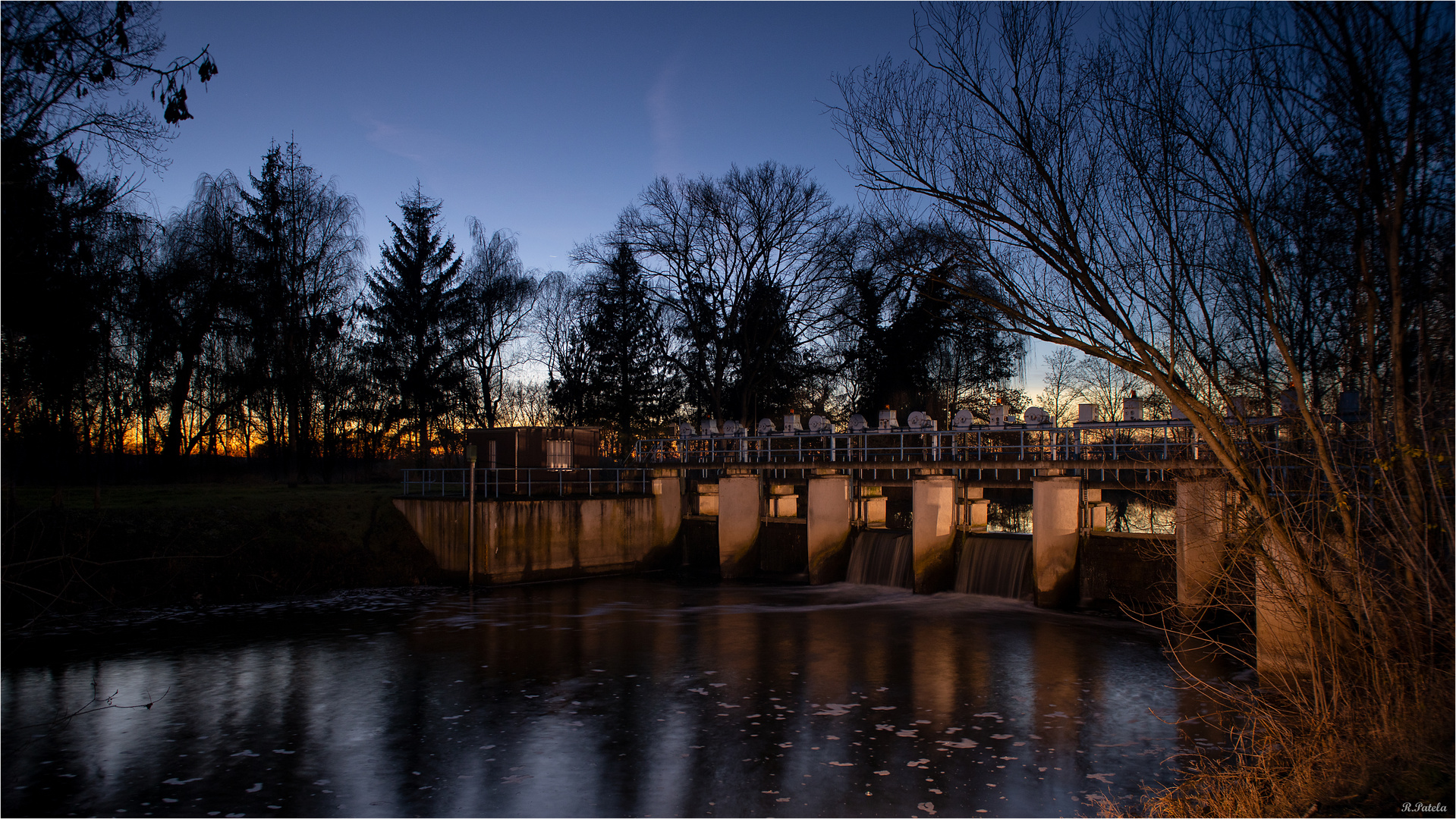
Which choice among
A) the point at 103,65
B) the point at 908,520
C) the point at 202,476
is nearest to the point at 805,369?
the point at 908,520

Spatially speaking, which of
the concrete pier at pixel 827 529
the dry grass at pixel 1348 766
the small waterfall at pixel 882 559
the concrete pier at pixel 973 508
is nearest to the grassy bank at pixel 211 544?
the concrete pier at pixel 827 529

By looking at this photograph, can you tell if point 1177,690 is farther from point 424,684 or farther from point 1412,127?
point 424,684

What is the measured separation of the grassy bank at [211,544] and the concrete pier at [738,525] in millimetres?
8119

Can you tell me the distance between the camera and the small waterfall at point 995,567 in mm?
21438

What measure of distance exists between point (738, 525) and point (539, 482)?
5.92 metres

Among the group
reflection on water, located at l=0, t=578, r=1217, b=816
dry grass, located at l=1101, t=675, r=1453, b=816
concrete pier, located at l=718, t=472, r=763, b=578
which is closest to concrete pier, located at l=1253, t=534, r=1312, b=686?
dry grass, located at l=1101, t=675, r=1453, b=816

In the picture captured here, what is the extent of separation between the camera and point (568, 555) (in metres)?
26.0

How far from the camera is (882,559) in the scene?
24.5 m

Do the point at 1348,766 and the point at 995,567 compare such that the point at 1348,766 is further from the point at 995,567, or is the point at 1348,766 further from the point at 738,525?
the point at 738,525

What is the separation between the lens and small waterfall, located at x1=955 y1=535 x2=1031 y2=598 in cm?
2144

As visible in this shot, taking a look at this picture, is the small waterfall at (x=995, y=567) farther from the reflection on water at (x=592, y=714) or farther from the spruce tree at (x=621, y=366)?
the spruce tree at (x=621, y=366)

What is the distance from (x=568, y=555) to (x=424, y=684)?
38.7 ft

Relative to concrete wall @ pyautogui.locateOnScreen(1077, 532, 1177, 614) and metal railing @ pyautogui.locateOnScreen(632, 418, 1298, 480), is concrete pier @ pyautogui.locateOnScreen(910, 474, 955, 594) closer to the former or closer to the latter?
metal railing @ pyautogui.locateOnScreen(632, 418, 1298, 480)

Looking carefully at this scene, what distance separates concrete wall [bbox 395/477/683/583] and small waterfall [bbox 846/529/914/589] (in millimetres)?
6592
